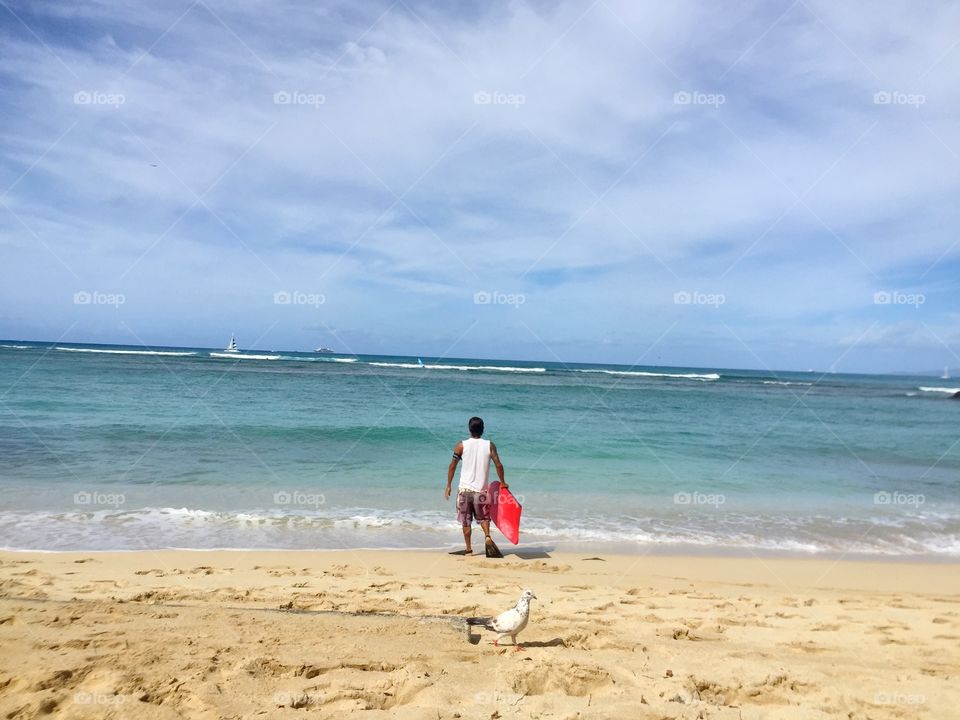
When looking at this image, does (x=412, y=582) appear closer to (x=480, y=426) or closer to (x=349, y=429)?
(x=480, y=426)

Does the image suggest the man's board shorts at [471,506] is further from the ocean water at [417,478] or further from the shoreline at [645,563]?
the ocean water at [417,478]

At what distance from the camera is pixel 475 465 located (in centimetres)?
795

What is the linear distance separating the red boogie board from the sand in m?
0.76

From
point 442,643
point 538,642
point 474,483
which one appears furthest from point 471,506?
point 442,643

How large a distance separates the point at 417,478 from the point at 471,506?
4.17m

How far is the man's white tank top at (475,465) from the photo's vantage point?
25.8ft

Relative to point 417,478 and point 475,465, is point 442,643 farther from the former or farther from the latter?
point 417,478

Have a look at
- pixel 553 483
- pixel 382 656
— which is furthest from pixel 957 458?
pixel 382 656

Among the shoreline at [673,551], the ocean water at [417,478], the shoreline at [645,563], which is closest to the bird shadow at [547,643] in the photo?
the shoreline at [645,563]

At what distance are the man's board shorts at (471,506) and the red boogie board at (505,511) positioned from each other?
0.12 metres

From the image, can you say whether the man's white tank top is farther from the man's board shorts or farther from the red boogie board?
the red boogie board

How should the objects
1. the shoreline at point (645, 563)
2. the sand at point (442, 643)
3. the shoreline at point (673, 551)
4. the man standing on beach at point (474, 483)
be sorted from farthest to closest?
the man standing on beach at point (474, 483) → the shoreline at point (673, 551) → the shoreline at point (645, 563) → the sand at point (442, 643)

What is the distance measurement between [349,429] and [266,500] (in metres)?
7.70

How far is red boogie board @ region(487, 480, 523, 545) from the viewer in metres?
7.74
